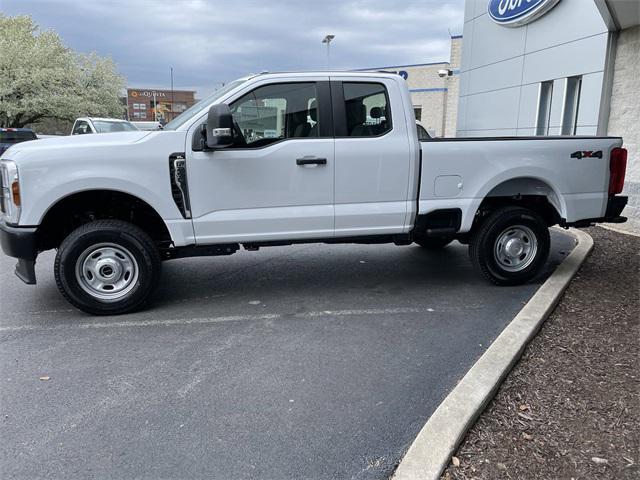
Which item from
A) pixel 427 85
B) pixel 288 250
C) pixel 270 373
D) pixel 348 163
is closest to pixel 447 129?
pixel 427 85

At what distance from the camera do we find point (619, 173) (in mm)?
5566

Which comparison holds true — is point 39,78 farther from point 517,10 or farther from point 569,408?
point 569,408

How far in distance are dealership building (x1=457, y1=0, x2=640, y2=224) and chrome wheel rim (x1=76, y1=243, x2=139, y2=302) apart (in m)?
8.16

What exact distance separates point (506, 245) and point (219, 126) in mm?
3297

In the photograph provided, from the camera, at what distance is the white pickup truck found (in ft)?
14.5

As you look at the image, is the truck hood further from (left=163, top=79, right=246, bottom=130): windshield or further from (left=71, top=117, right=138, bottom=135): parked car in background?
(left=71, top=117, right=138, bottom=135): parked car in background

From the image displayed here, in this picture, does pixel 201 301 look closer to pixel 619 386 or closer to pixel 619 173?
pixel 619 386

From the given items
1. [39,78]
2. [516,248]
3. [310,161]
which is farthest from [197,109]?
[39,78]

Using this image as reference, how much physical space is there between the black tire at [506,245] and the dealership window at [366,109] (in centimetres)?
157

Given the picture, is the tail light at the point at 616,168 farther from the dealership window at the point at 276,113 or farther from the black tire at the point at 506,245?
the dealership window at the point at 276,113

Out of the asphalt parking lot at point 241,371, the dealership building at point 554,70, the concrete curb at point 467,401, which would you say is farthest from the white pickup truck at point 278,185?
the dealership building at point 554,70

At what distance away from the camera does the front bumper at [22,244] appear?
4.38m

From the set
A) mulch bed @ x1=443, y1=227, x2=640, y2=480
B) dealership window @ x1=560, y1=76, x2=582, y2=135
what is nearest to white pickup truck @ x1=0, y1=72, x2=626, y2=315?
mulch bed @ x1=443, y1=227, x2=640, y2=480

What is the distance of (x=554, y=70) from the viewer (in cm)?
1202
